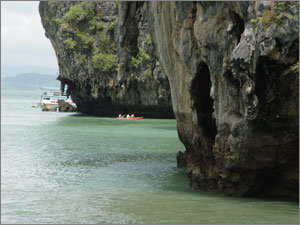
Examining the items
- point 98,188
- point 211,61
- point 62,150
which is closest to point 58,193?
point 98,188

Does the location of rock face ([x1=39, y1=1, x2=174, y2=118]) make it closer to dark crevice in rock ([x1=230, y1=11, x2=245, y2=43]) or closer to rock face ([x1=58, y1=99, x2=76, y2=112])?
rock face ([x1=58, y1=99, x2=76, y2=112])

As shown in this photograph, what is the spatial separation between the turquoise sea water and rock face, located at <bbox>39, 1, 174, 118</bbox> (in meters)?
28.5

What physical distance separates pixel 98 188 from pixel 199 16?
7.72 m

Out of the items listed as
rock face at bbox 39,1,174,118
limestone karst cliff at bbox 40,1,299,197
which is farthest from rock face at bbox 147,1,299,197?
→ rock face at bbox 39,1,174,118

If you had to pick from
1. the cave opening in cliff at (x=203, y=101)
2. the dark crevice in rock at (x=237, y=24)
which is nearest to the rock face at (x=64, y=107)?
the cave opening in cliff at (x=203, y=101)

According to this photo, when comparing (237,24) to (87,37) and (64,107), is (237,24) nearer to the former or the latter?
(87,37)

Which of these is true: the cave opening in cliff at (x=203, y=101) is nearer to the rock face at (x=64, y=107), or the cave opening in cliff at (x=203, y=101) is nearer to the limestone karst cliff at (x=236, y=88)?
the limestone karst cliff at (x=236, y=88)

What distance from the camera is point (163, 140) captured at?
42000 millimetres

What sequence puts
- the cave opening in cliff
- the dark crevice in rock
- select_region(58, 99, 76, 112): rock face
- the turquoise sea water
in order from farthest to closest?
select_region(58, 99, 76, 112): rock face, the cave opening in cliff, the dark crevice in rock, the turquoise sea water

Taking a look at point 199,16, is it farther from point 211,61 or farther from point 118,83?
point 118,83

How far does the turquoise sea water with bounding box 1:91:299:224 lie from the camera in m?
16.8

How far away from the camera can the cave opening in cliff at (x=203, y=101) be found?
21.5 metres

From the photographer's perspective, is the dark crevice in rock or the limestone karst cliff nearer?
the limestone karst cliff

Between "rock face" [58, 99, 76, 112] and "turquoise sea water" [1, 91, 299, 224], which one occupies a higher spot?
"rock face" [58, 99, 76, 112]
